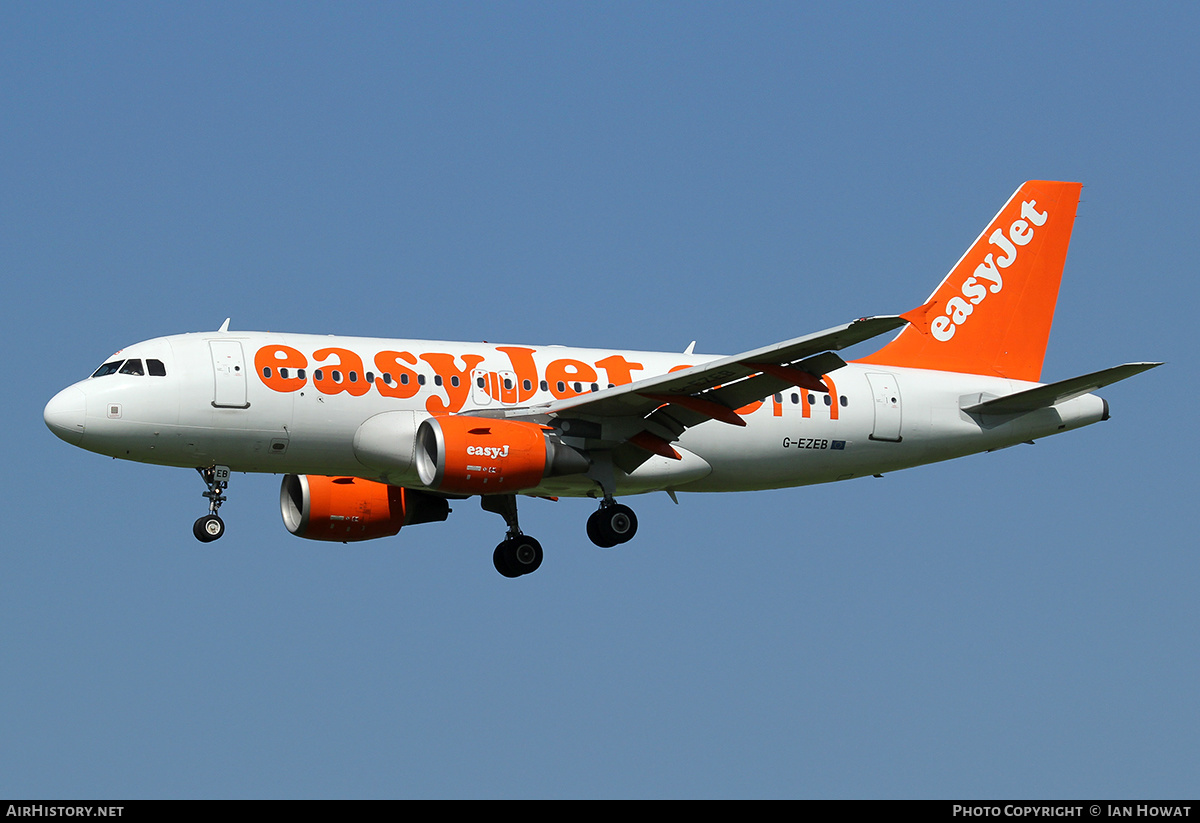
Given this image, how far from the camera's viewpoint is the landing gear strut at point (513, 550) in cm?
3856

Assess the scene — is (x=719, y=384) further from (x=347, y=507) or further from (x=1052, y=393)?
(x=347, y=507)

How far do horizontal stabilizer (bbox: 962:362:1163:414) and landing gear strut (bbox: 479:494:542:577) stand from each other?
1061cm

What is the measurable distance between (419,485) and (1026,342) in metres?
15.9

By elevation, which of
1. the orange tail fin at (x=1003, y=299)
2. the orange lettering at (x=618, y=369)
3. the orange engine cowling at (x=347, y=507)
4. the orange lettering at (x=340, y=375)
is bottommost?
the orange engine cowling at (x=347, y=507)

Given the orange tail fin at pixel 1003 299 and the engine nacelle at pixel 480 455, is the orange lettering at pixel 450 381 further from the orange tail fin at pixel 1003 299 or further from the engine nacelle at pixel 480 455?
the orange tail fin at pixel 1003 299

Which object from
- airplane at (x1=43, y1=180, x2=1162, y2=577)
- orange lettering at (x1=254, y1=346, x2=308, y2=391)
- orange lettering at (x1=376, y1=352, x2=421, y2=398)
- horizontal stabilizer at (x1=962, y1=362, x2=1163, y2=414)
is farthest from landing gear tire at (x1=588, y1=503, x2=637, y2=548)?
horizontal stabilizer at (x1=962, y1=362, x2=1163, y2=414)

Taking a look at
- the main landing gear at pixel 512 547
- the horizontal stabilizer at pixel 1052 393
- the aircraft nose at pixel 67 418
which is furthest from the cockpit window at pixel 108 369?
the horizontal stabilizer at pixel 1052 393

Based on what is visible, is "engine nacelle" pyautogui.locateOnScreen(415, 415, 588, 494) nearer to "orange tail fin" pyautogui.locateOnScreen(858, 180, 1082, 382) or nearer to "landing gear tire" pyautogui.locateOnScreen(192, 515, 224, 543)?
"landing gear tire" pyautogui.locateOnScreen(192, 515, 224, 543)

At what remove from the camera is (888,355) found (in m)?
40.3

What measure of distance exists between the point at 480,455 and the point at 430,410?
7.09ft

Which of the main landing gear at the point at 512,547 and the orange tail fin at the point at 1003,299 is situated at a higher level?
the orange tail fin at the point at 1003,299

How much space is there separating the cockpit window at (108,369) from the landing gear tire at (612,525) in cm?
1043
